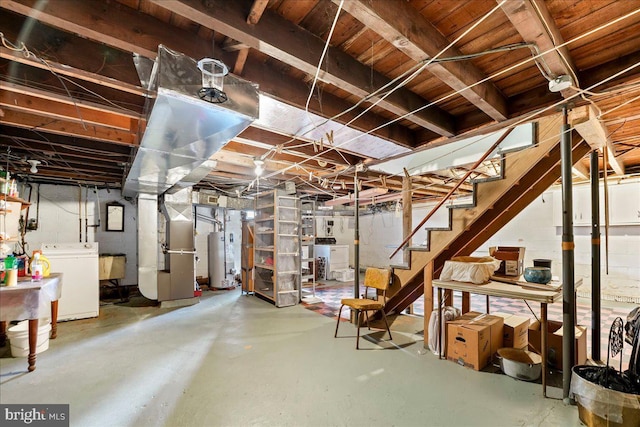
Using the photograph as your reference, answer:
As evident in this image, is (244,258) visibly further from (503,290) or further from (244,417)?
(503,290)

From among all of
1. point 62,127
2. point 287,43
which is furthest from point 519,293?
point 62,127

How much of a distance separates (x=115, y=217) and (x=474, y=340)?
21.3ft

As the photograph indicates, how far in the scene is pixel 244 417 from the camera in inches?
75.6

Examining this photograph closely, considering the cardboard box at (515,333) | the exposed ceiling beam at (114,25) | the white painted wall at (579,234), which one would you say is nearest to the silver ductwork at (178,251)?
the exposed ceiling beam at (114,25)

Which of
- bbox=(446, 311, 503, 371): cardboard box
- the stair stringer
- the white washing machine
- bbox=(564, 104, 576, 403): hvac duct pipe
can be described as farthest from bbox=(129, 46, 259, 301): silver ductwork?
bbox=(446, 311, 503, 371): cardboard box

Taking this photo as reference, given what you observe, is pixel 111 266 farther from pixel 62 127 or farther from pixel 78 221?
pixel 62 127

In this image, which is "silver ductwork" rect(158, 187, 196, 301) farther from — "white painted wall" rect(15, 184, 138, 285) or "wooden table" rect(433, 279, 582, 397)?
"wooden table" rect(433, 279, 582, 397)

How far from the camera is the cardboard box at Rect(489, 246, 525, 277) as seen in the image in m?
2.90

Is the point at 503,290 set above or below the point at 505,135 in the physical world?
below

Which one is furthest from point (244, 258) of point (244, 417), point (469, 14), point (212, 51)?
point (469, 14)

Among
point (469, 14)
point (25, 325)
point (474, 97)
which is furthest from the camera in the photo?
point (25, 325)

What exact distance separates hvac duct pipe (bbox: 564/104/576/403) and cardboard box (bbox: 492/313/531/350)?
82cm

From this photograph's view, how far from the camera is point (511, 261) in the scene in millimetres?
2938

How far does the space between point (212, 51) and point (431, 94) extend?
5.78 ft
